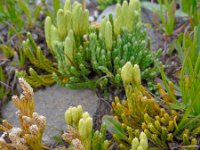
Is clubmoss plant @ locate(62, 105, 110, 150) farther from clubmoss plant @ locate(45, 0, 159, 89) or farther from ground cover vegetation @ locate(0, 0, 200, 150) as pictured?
clubmoss plant @ locate(45, 0, 159, 89)

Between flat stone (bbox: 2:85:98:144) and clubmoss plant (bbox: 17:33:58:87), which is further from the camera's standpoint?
clubmoss plant (bbox: 17:33:58:87)

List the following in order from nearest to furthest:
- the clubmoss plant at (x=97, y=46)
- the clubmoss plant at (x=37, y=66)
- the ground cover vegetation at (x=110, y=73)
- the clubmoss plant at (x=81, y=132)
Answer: the clubmoss plant at (x=81, y=132), the ground cover vegetation at (x=110, y=73), the clubmoss plant at (x=97, y=46), the clubmoss plant at (x=37, y=66)

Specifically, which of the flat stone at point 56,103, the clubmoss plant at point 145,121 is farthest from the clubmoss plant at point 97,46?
the clubmoss plant at point 145,121

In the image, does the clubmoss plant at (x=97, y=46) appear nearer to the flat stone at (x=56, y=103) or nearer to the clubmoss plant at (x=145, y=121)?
the flat stone at (x=56, y=103)

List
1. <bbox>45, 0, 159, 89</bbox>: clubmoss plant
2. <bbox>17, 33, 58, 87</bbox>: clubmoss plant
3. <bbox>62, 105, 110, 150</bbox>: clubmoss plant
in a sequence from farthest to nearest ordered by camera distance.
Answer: <bbox>17, 33, 58, 87</bbox>: clubmoss plant
<bbox>45, 0, 159, 89</bbox>: clubmoss plant
<bbox>62, 105, 110, 150</bbox>: clubmoss plant

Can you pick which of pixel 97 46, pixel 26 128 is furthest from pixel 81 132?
pixel 97 46

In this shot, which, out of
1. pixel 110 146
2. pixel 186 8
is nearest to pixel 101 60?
pixel 110 146

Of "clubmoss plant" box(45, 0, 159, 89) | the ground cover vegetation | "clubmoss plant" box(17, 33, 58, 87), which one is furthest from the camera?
"clubmoss plant" box(17, 33, 58, 87)

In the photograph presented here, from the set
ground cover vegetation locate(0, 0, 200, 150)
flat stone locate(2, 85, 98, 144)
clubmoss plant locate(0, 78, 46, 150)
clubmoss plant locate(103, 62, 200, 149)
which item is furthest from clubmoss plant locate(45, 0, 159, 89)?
clubmoss plant locate(0, 78, 46, 150)
